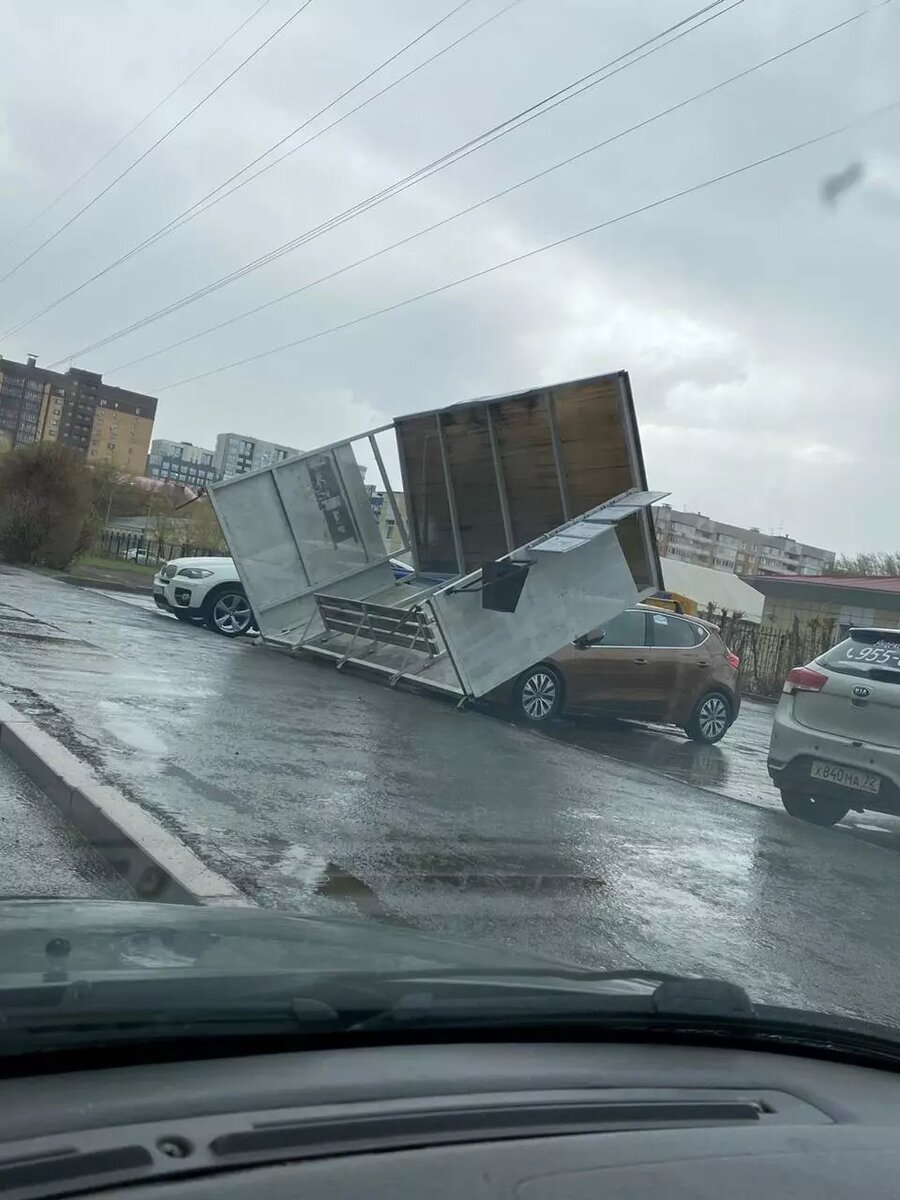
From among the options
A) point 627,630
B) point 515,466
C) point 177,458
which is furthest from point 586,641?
point 177,458

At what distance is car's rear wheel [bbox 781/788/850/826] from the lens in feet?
32.8

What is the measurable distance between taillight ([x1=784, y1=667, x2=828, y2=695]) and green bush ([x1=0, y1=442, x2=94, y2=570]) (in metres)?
20.5

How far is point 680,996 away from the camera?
89.7 inches

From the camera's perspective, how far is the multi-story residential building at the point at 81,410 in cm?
8812

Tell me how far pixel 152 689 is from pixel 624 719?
6376mm

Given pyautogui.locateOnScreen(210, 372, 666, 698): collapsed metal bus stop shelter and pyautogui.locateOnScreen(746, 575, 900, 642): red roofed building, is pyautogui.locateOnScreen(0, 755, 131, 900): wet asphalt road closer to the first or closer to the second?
pyautogui.locateOnScreen(210, 372, 666, 698): collapsed metal bus stop shelter

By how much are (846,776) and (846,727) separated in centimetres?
38

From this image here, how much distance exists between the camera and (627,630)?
14219 millimetres

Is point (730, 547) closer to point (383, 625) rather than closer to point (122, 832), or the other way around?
point (383, 625)

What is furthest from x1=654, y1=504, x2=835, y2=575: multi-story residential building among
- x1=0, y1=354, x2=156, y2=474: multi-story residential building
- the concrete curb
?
the concrete curb

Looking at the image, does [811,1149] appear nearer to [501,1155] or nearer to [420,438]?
[501,1155]

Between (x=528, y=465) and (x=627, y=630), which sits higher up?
(x=528, y=465)

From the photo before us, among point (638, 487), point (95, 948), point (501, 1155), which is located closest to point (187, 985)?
point (95, 948)

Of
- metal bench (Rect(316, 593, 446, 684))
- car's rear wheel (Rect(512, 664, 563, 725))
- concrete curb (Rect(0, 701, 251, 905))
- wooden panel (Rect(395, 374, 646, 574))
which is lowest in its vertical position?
concrete curb (Rect(0, 701, 251, 905))
